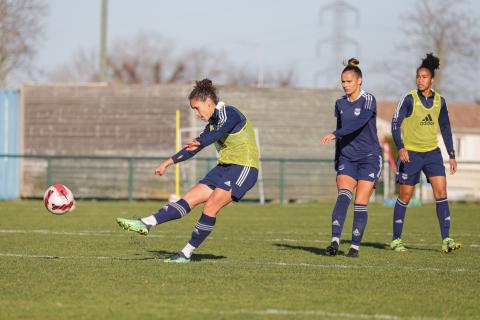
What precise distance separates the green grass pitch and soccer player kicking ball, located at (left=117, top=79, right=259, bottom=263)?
0.45m

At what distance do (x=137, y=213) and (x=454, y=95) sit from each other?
3179 cm

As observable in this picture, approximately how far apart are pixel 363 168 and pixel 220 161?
1995 millimetres

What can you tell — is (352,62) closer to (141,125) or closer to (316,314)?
(316,314)

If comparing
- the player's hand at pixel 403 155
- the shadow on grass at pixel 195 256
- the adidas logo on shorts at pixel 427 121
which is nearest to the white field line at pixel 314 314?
the shadow on grass at pixel 195 256

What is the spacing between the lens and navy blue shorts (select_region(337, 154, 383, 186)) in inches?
451

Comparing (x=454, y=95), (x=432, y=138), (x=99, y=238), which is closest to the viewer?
(x=432, y=138)

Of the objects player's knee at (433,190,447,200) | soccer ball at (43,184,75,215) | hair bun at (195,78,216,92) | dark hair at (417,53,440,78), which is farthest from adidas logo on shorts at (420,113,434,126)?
soccer ball at (43,184,75,215)

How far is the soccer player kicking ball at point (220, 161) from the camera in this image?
10.0m

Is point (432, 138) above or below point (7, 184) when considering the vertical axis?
above

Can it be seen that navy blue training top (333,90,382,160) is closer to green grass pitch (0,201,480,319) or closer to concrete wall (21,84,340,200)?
green grass pitch (0,201,480,319)

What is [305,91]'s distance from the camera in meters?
33.2

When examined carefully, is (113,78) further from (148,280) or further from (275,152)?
(148,280)

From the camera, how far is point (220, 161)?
1036 cm

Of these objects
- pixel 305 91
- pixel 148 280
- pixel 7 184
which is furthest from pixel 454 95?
pixel 148 280
